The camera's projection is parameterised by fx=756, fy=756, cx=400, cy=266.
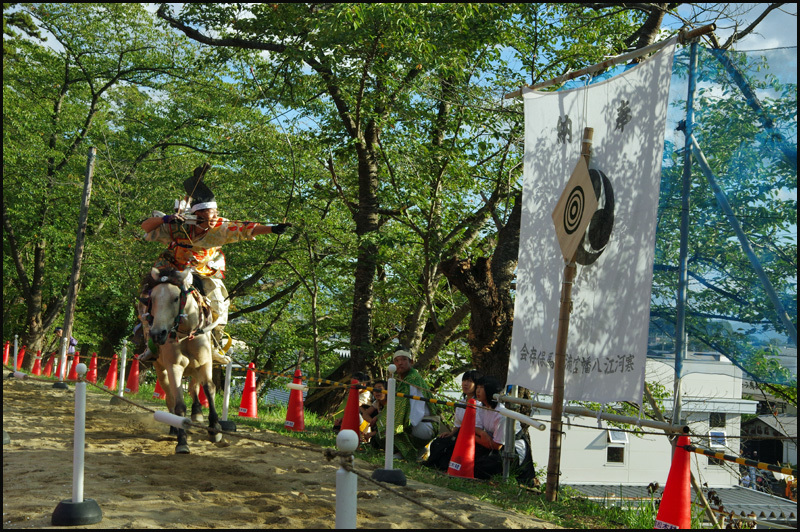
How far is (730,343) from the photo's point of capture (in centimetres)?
582

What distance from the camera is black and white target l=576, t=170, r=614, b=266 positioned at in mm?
6621

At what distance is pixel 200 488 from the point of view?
6285 mm

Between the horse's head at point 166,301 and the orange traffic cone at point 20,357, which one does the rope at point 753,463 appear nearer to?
the horse's head at point 166,301

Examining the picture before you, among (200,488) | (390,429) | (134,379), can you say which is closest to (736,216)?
(390,429)

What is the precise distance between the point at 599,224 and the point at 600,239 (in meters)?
0.14

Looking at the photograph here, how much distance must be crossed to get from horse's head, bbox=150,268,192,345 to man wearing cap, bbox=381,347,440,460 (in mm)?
2704

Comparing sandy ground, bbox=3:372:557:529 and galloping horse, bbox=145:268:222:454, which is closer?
sandy ground, bbox=3:372:557:529

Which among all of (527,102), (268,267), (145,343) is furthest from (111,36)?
(527,102)

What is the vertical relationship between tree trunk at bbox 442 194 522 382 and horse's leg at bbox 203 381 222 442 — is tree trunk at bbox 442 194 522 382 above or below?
above

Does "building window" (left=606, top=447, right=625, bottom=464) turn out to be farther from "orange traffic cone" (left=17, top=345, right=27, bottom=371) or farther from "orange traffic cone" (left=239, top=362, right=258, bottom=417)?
"orange traffic cone" (left=17, top=345, right=27, bottom=371)

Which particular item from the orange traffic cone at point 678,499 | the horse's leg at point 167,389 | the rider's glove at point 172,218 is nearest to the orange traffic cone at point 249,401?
the horse's leg at point 167,389

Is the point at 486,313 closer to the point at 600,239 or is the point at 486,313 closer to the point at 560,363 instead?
the point at 560,363

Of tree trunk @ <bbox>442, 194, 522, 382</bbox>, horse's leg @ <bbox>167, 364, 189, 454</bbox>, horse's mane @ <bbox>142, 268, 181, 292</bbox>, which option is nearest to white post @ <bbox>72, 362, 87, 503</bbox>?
horse's leg @ <bbox>167, 364, 189, 454</bbox>

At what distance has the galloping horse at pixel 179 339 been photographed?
26.8 ft
